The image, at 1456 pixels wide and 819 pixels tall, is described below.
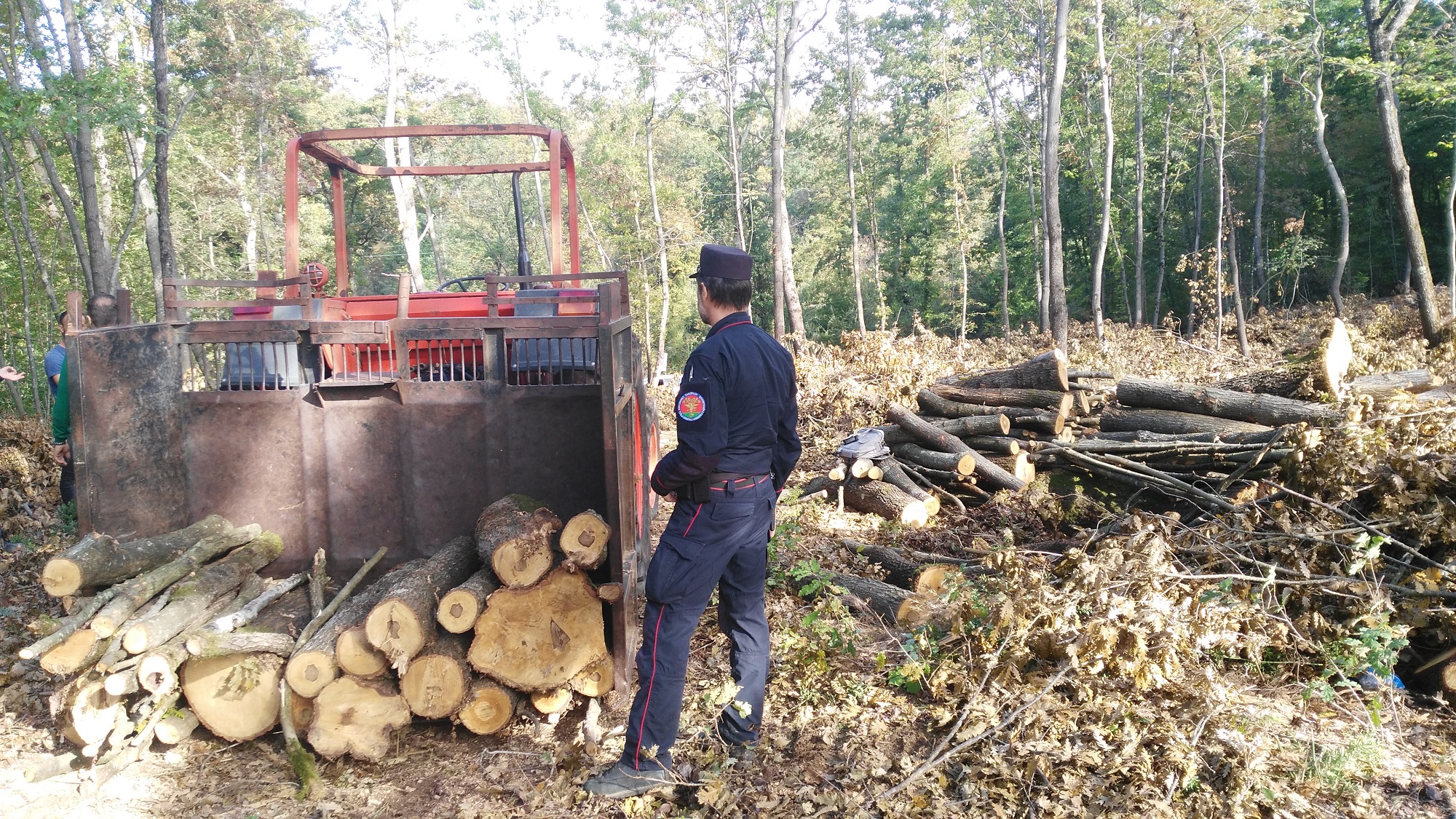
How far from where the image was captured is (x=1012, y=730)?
3477mm

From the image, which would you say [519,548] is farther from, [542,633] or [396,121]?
[396,121]

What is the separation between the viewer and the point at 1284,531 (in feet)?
14.3

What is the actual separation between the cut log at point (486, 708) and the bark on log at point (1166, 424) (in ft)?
18.6

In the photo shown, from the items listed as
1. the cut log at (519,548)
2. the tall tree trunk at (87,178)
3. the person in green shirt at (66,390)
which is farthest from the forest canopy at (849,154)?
the cut log at (519,548)

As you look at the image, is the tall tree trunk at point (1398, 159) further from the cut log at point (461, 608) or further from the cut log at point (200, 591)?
the cut log at point (200, 591)

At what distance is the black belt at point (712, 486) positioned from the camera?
3346 mm

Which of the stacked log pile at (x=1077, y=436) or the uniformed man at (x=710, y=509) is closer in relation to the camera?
the uniformed man at (x=710, y=509)

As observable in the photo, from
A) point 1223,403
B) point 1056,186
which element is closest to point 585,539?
point 1223,403

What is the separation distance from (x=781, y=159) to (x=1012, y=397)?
13.7 metres

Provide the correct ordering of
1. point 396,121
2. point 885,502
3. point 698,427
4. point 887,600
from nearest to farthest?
point 698,427 < point 887,600 < point 885,502 < point 396,121

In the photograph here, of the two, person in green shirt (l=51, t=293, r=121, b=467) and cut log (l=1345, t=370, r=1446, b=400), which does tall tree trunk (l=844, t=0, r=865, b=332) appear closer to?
cut log (l=1345, t=370, r=1446, b=400)

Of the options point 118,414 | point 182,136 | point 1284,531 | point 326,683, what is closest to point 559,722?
point 326,683

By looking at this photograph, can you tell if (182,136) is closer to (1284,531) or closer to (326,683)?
(326,683)

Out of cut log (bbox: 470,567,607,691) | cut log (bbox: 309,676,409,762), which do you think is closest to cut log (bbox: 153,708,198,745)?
cut log (bbox: 309,676,409,762)
